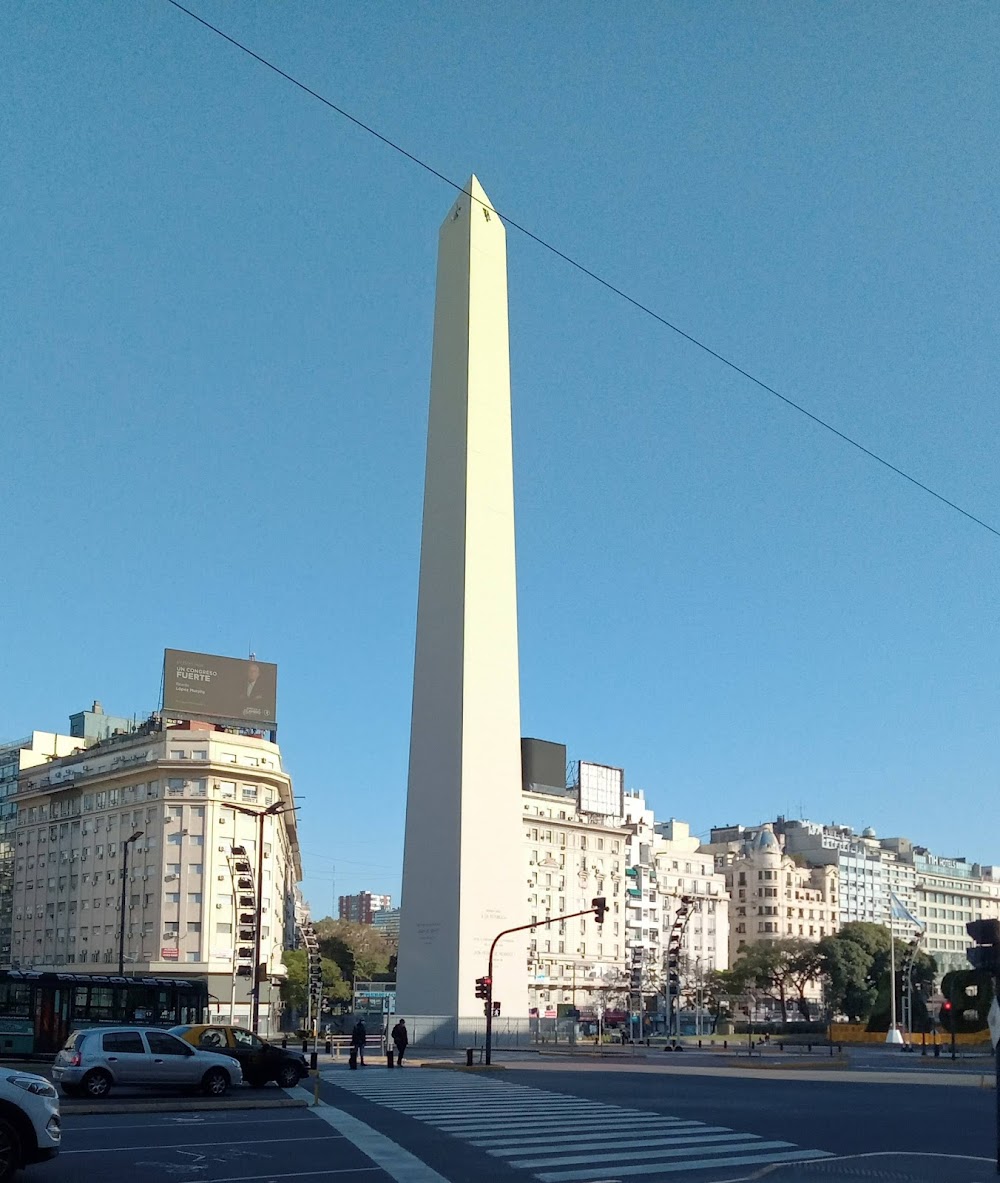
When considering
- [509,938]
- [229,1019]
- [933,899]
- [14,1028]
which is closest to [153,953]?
[229,1019]

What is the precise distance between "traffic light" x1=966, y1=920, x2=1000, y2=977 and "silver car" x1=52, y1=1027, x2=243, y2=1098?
1586 centimetres

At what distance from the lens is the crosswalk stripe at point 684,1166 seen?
1313 centimetres

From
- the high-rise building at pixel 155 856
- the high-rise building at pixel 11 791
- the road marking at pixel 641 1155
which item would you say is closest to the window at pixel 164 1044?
the road marking at pixel 641 1155

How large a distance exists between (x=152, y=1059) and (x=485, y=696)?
26.5 metres

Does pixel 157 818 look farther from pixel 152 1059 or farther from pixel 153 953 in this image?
pixel 152 1059

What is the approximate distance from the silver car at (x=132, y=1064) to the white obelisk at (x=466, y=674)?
23.7 metres

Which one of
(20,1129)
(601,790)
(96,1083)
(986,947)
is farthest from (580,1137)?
(601,790)

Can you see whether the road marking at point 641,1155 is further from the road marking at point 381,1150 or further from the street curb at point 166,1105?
the street curb at point 166,1105

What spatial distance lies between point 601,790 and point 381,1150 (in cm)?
10542

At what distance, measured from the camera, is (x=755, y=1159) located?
14.8m

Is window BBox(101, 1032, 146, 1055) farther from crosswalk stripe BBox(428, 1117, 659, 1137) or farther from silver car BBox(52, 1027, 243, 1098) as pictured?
crosswalk stripe BBox(428, 1117, 659, 1137)

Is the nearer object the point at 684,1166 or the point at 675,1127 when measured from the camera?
the point at 684,1166

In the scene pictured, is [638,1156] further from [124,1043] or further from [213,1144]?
[124,1043]

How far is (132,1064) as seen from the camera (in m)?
22.7
